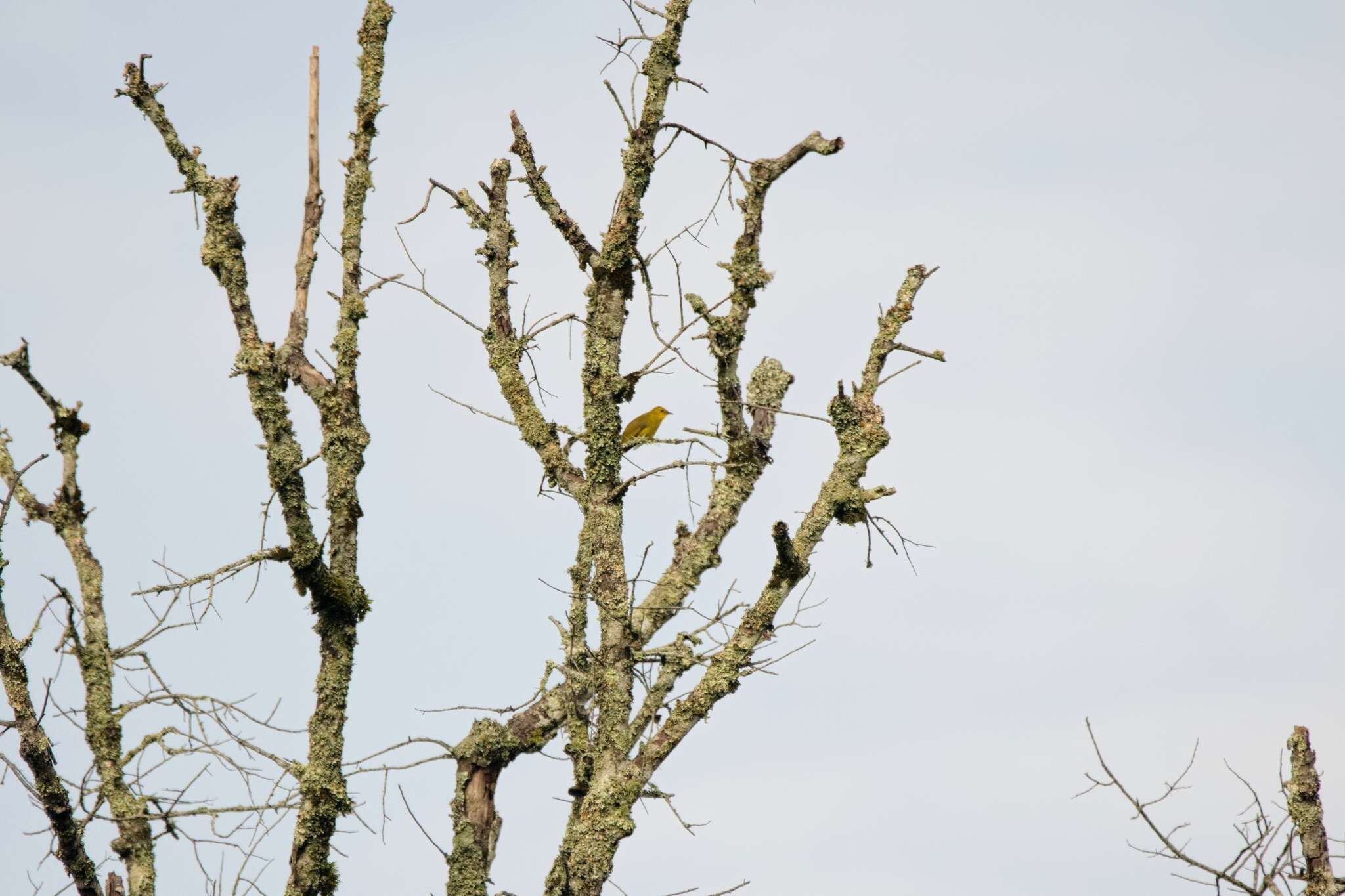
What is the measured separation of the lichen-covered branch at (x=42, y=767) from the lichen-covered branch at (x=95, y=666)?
281mm

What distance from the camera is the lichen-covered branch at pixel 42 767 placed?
19.0ft

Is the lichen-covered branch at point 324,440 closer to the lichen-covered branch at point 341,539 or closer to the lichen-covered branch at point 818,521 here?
the lichen-covered branch at point 341,539

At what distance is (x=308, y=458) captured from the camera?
643cm

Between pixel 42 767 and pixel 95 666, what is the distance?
57 cm

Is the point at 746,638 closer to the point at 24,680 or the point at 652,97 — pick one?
the point at 652,97

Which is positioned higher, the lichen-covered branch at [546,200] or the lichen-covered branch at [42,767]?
the lichen-covered branch at [546,200]

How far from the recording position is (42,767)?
579cm

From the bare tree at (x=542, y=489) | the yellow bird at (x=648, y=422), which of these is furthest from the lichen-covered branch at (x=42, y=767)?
the yellow bird at (x=648, y=422)

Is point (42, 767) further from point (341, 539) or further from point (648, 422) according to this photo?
point (648, 422)

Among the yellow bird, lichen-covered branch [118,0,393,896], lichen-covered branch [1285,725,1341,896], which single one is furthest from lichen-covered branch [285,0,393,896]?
lichen-covered branch [1285,725,1341,896]

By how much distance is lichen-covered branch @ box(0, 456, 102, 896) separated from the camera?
19.0ft

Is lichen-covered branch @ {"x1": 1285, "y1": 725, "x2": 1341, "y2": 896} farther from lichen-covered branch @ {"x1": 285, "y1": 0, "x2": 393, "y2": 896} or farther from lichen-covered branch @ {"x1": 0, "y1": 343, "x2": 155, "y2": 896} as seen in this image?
lichen-covered branch @ {"x1": 0, "y1": 343, "x2": 155, "y2": 896}

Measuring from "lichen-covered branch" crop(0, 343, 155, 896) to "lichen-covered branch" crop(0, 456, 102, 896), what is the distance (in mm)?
281

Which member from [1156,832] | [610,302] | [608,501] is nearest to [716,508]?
[608,501]
